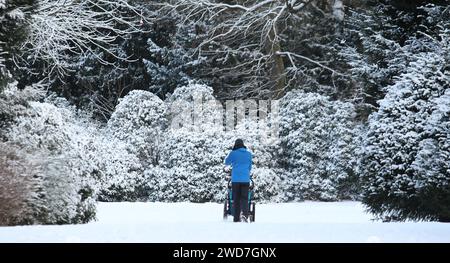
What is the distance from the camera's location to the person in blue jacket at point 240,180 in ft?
43.3

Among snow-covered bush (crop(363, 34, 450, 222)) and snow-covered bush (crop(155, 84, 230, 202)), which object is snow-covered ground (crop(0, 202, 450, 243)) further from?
snow-covered bush (crop(155, 84, 230, 202))

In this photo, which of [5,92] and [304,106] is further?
[304,106]

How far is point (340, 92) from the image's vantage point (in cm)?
2598

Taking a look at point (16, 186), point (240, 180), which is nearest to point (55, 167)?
point (16, 186)

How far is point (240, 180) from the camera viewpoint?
43.4 ft

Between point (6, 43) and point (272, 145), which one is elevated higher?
point (6, 43)

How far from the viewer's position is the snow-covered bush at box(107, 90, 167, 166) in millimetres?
22594

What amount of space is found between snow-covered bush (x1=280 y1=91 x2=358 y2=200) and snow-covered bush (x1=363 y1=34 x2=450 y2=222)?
608 cm

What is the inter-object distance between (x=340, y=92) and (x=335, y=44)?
1.85m

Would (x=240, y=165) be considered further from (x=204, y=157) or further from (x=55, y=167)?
(x=204, y=157)

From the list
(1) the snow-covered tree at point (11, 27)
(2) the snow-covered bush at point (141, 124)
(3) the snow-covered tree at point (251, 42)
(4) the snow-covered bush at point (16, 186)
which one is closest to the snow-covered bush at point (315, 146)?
(3) the snow-covered tree at point (251, 42)

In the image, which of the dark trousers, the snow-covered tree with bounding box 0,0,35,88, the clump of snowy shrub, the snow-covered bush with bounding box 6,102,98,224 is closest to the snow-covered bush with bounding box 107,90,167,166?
the clump of snowy shrub
